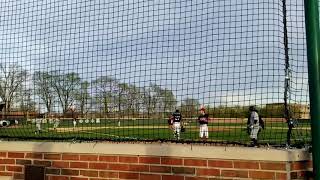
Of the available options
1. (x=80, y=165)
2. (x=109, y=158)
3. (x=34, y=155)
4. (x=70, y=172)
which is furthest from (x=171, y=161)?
(x=34, y=155)

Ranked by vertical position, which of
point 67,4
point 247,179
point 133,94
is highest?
point 67,4

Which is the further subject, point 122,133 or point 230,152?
point 122,133

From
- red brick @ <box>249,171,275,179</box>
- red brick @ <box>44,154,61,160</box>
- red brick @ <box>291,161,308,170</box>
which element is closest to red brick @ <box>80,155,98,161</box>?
red brick @ <box>44,154,61,160</box>

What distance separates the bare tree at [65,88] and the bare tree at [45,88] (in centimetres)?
5

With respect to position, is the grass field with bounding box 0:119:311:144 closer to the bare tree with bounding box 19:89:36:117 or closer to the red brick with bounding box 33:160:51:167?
the bare tree with bounding box 19:89:36:117

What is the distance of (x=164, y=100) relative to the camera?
181 inches

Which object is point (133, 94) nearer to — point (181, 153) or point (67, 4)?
point (181, 153)

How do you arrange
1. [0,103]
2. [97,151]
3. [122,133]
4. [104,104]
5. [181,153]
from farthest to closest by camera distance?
1. [0,103]
2. [122,133]
3. [104,104]
4. [97,151]
5. [181,153]

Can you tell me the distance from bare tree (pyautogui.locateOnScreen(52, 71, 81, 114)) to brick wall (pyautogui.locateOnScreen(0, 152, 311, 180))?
649 mm

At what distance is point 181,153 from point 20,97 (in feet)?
7.51

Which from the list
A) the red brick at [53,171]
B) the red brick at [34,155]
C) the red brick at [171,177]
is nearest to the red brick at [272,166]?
the red brick at [171,177]

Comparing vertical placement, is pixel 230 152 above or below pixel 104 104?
below

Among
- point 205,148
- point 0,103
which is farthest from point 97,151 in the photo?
point 0,103

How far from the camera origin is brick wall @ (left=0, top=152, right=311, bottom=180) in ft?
12.5
